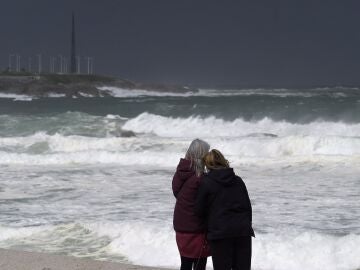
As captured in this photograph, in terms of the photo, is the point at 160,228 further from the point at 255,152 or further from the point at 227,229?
the point at 255,152

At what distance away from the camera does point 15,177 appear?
1555 cm

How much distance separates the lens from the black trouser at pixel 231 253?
14.0 ft

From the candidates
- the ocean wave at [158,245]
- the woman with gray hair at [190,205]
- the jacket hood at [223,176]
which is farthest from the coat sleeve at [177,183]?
the ocean wave at [158,245]

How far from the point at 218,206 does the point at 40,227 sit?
18.2ft

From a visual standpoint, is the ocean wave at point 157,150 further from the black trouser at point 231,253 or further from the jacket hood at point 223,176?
the jacket hood at point 223,176

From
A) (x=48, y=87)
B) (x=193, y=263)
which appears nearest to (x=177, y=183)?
(x=193, y=263)

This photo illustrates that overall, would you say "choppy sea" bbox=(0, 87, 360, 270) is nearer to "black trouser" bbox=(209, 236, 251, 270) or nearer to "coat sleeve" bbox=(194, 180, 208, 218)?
"black trouser" bbox=(209, 236, 251, 270)

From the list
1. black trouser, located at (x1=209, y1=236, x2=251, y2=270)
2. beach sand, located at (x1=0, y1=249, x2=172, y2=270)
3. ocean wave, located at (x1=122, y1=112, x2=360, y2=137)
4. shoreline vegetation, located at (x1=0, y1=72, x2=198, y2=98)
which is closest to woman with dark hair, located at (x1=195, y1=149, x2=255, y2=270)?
black trouser, located at (x1=209, y1=236, x2=251, y2=270)

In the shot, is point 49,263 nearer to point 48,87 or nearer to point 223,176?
point 223,176

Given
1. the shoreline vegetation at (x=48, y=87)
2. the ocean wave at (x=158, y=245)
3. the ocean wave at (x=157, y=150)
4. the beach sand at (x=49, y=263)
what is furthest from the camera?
the shoreline vegetation at (x=48, y=87)

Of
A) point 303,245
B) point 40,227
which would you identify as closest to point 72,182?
point 40,227

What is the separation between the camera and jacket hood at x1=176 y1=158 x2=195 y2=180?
4.43 metres

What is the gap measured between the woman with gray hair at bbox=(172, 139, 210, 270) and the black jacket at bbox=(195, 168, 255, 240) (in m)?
0.16

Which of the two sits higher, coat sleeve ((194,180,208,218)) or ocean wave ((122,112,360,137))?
coat sleeve ((194,180,208,218))
